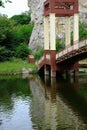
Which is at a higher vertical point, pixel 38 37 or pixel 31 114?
pixel 38 37

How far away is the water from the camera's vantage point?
3164cm

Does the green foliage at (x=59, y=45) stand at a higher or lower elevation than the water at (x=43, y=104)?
higher

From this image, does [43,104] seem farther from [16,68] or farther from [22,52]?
[22,52]

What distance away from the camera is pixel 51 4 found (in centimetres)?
6262

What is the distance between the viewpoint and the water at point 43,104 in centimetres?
3164

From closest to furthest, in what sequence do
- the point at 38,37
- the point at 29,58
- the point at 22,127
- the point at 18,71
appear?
the point at 22,127 → the point at 18,71 → the point at 29,58 → the point at 38,37

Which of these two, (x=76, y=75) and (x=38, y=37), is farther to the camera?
(x=38, y=37)

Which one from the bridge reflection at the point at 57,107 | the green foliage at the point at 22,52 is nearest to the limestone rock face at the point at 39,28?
the green foliage at the point at 22,52

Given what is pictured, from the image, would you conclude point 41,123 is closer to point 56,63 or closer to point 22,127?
point 22,127

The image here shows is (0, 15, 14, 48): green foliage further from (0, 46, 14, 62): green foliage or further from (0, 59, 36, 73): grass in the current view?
(0, 59, 36, 73): grass

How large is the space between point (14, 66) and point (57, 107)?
1312 inches

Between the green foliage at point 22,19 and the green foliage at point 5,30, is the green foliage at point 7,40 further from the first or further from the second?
the green foliage at point 22,19

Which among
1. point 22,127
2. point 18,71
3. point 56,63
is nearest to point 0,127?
point 22,127

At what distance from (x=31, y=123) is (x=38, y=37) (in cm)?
5666
